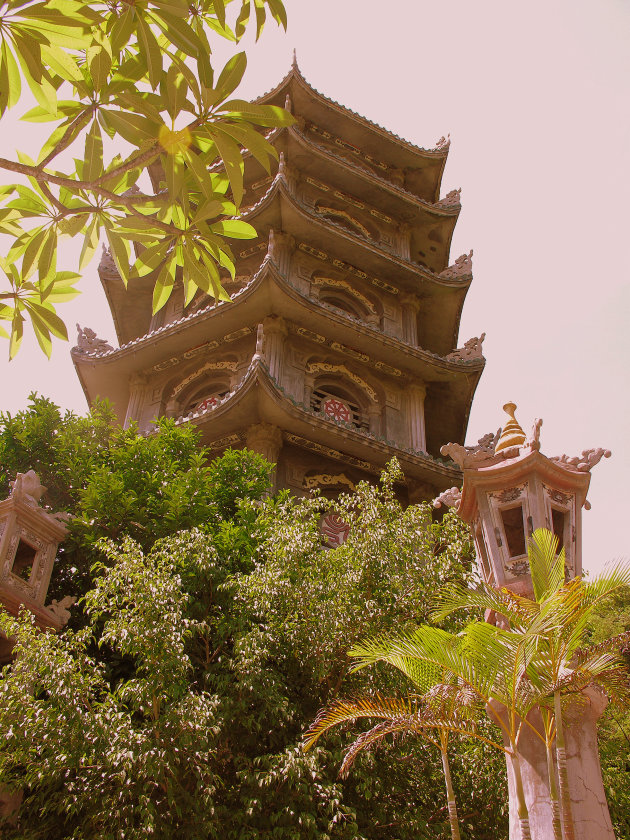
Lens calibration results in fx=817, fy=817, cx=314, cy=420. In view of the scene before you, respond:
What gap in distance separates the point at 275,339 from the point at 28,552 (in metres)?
8.75

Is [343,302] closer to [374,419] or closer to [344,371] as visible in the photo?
[344,371]

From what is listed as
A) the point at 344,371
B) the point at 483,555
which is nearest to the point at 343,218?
the point at 344,371

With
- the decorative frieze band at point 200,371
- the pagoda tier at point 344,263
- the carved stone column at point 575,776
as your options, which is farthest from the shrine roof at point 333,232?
the carved stone column at point 575,776

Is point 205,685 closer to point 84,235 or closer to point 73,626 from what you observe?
point 73,626

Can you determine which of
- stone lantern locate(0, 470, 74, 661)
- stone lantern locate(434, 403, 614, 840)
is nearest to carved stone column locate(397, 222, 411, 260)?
stone lantern locate(0, 470, 74, 661)

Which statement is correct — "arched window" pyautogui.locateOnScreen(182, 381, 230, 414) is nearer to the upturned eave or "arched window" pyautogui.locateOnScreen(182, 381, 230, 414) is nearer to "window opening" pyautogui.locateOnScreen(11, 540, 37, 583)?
the upturned eave

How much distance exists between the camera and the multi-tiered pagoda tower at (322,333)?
15.0m

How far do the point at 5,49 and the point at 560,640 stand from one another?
12.6 feet

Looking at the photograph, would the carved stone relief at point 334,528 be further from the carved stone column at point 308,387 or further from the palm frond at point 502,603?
the palm frond at point 502,603

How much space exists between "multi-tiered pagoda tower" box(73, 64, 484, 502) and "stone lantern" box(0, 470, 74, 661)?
5887 mm

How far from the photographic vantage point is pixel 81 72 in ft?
11.5

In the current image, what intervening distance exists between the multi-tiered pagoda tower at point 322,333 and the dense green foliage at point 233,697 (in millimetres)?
5946

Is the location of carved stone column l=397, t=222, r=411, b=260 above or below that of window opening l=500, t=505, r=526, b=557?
above

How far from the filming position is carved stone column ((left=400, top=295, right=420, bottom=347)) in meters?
19.2
